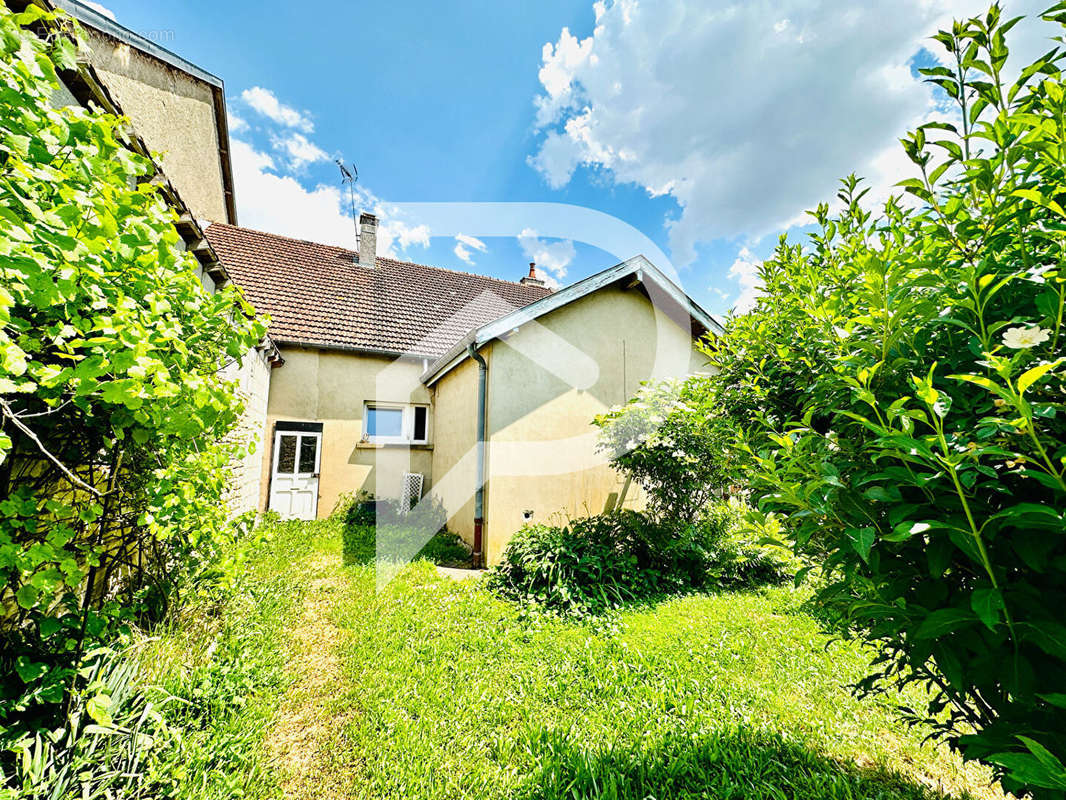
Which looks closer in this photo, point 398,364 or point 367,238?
point 398,364

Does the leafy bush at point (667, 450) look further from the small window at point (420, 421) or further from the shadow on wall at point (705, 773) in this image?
the small window at point (420, 421)

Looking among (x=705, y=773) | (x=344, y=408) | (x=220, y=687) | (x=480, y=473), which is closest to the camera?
(x=705, y=773)

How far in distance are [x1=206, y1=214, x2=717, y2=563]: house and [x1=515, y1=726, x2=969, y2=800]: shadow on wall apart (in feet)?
12.9

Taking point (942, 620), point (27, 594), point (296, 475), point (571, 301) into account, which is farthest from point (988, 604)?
point (296, 475)

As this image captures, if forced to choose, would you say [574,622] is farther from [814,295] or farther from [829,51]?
[829,51]

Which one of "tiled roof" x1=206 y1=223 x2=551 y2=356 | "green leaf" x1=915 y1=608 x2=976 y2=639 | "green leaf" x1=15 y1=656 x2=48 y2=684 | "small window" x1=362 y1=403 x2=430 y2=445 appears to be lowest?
"green leaf" x1=15 y1=656 x2=48 y2=684

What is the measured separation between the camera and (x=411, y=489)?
9.55 metres

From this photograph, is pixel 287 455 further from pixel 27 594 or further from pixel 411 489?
pixel 27 594

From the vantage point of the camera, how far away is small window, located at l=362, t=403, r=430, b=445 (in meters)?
9.79

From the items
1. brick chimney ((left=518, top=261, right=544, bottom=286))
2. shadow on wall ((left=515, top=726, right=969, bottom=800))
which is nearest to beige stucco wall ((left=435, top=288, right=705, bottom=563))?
shadow on wall ((left=515, top=726, right=969, bottom=800))

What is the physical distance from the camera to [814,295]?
1.78m

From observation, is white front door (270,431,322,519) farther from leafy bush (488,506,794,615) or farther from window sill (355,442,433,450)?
leafy bush (488,506,794,615)

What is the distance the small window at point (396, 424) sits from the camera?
9790mm

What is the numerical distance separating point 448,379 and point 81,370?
7320 millimetres
